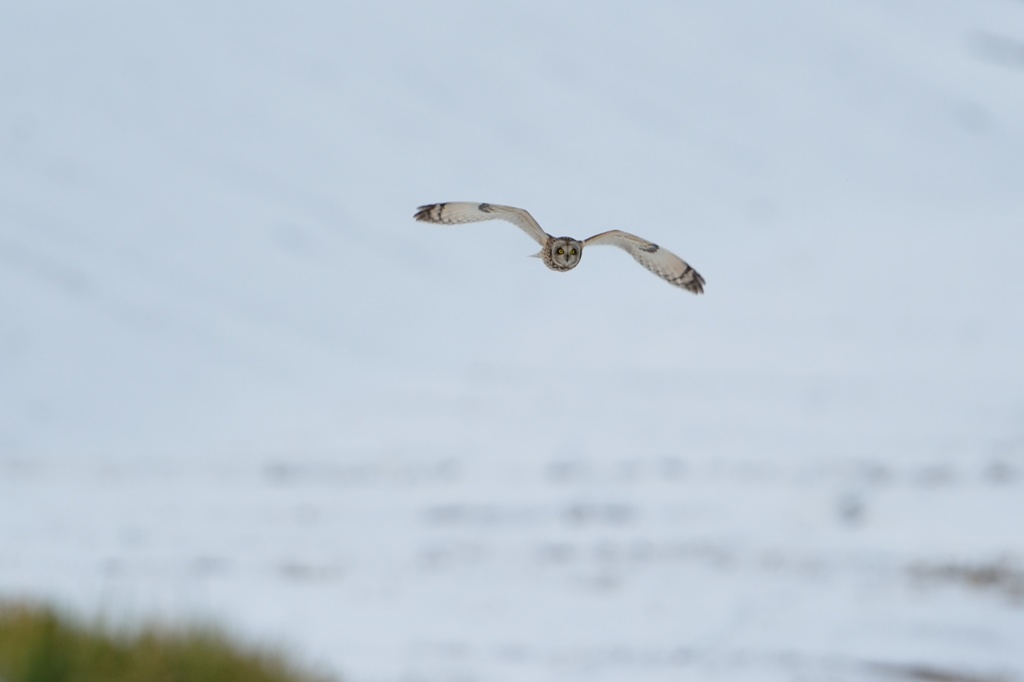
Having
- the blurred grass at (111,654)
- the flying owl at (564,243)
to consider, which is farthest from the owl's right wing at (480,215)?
the blurred grass at (111,654)

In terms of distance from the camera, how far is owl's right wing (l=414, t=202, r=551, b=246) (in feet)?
4.19

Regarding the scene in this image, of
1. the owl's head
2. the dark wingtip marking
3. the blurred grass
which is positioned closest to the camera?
the owl's head

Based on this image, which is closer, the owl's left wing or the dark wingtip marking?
the owl's left wing

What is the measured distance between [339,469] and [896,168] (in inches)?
452

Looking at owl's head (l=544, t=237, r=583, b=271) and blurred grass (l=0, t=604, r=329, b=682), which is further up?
owl's head (l=544, t=237, r=583, b=271)

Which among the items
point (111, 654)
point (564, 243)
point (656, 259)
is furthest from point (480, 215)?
point (111, 654)

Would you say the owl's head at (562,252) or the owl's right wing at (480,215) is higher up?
the owl's right wing at (480,215)

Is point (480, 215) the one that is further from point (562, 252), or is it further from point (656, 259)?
point (656, 259)

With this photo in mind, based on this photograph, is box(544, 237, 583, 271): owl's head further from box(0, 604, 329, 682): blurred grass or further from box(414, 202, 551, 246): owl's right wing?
box(0, 604, 329, 682): blurred grass

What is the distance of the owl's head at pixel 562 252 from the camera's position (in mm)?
1252

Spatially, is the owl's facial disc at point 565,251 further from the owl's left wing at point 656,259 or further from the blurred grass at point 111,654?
the blurred grass at point 111,654

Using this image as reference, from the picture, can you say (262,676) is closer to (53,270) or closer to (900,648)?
(900,648)

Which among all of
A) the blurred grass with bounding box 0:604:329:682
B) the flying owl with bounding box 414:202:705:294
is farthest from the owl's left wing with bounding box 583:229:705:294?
the blurred grass with bounding box 0:604:329:682

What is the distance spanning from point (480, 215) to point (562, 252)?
95 millimetres
